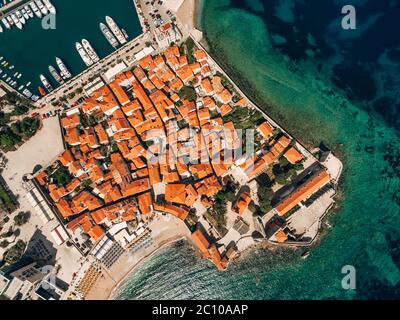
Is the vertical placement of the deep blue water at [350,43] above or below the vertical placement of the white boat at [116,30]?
below

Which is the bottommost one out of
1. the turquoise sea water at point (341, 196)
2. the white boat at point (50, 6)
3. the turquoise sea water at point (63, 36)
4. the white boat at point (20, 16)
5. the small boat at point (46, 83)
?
the turquoise sea water at point (341, 196)

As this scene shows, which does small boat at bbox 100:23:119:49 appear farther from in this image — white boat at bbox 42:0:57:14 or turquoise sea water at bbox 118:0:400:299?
turquoise sea water at bbox 118:0:400:299

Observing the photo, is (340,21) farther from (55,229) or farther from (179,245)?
(55,229)

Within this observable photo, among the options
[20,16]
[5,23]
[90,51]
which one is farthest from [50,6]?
[90,51]

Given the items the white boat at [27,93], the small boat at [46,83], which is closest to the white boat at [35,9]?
the small boat at [46,83]

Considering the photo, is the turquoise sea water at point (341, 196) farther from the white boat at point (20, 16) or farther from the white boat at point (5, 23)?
the white boat at point (5, 23)

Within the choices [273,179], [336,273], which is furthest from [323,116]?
[336,273]

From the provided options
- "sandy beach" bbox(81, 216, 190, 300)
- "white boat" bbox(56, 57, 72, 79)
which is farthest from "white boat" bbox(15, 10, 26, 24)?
"sandy beach" bbox(81, 216, 190, 300)
